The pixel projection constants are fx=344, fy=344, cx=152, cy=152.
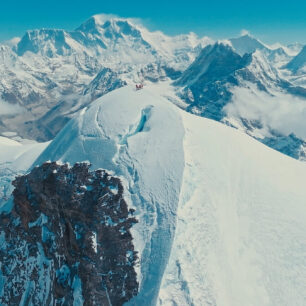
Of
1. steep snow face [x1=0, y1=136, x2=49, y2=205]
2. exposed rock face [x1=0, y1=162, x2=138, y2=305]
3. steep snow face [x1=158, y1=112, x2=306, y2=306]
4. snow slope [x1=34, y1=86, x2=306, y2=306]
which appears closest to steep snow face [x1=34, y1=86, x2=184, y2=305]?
snow slope [x1=34, y1=86, x2=306, y2=306]

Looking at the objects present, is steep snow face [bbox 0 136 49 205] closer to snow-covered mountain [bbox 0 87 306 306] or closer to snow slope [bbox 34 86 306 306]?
snow-covered mountain [bbox 0 87 306 306]

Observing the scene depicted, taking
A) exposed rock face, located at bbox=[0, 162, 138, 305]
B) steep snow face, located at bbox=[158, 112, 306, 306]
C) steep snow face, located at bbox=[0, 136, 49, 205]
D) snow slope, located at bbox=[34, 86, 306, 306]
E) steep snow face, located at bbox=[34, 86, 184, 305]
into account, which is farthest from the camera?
steep snow face, located at bbox=[0, 136, 49, 205]

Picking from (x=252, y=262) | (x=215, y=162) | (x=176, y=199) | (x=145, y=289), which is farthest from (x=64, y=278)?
(x=215, y=162)

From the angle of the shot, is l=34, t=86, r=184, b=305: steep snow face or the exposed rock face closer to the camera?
the exposed rock face

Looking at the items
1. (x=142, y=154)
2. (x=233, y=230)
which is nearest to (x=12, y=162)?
(x=142, y=154)

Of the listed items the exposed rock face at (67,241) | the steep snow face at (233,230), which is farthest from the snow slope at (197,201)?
the exposed rock face at (67,241)

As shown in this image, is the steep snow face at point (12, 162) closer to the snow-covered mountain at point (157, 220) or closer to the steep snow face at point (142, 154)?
the snow-covered mountain at point (157, 220)

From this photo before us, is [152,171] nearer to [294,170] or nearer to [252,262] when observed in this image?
[252,262]
